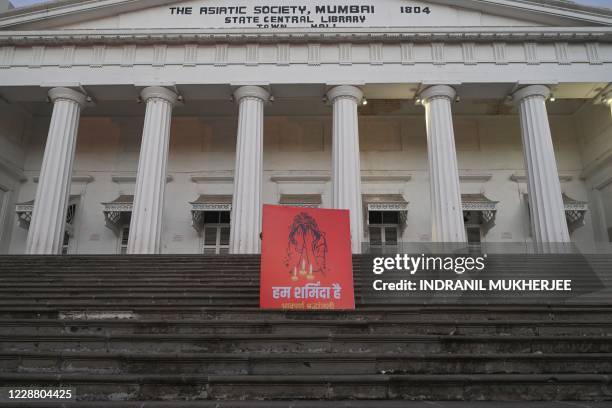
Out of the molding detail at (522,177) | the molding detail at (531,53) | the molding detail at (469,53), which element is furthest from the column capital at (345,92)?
the molding detail at (522,177)

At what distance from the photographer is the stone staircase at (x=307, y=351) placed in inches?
201

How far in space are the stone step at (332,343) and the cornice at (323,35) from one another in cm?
1319

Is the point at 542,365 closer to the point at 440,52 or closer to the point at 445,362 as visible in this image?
the point at 445,362

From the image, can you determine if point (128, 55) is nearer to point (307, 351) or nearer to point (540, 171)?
point (540, 171)

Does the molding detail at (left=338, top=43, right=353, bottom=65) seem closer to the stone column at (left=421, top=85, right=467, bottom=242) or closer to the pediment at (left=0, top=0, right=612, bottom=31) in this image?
the pediment at (left=0, top=0, right=612, bottom=31)

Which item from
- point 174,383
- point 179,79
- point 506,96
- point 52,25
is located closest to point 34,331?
point 174,383

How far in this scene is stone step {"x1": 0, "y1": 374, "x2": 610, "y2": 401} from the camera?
5062 millimetres

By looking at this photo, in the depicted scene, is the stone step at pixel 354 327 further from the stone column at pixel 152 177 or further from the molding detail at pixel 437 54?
the molding detail at pixel 437 54

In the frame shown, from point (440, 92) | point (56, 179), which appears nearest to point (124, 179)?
point (56, 179)

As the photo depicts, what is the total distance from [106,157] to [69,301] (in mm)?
13852

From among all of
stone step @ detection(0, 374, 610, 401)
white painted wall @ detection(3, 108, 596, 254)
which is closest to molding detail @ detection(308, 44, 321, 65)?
white painted wall @ detection(3, 108, 596, 254)

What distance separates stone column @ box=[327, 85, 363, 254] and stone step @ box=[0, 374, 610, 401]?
9.68 meters

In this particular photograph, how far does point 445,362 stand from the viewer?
5598 mm

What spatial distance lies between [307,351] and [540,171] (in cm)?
1264
